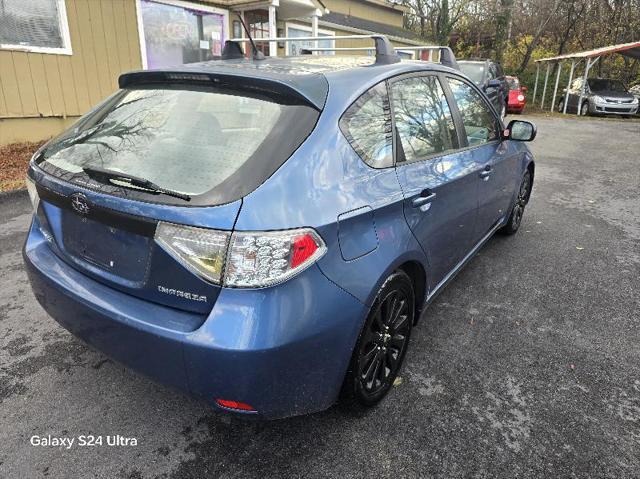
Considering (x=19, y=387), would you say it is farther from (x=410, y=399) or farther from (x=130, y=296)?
(x=410, y=399)

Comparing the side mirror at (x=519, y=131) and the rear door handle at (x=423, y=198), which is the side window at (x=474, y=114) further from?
the rear door handle at (x=423, y=198)

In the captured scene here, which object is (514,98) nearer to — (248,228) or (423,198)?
(423,198)

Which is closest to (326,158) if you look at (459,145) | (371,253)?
(371,253)

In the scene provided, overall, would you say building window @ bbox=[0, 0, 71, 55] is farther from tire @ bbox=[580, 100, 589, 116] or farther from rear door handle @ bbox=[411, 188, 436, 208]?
tire @ bbox=[580, 100, 589, 116]

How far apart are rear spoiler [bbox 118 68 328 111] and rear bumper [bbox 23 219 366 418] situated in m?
0.77

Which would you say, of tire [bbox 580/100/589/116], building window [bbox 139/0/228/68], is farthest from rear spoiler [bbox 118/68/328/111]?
tire [bbox 580/100/589/116]

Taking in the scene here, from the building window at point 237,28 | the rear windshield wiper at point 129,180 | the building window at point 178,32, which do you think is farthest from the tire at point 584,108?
the rear windshield wiper at point 129,180

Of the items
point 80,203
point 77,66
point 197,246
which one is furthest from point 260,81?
point 77,66

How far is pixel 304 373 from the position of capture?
184 cm

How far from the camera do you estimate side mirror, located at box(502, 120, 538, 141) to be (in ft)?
12.7

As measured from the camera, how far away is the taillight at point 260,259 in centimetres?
167

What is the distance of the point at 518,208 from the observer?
4906 mm

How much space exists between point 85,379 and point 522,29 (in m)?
32.9

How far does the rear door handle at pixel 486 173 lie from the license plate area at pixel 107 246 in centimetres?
237
